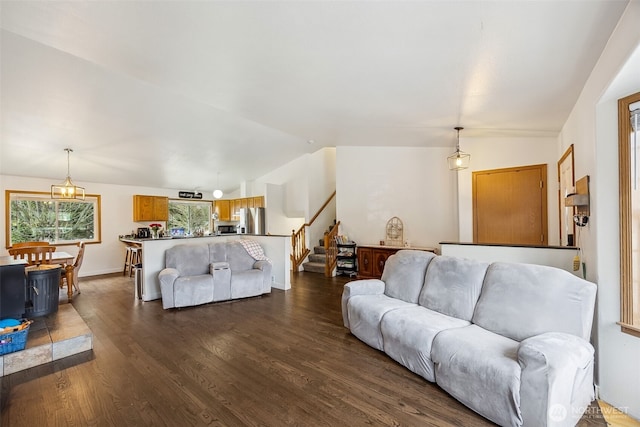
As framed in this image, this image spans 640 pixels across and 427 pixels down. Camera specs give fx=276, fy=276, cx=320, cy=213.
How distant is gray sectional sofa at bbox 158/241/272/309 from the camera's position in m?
4.09

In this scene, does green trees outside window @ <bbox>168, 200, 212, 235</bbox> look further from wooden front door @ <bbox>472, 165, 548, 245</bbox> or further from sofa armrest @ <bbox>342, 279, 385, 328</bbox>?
wooden front door @ <bbox>472, 165, 548, 245</bbox>

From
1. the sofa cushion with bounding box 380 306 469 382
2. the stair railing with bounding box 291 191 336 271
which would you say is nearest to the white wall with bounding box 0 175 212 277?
the stair railing with bounding box 291 191 336 271

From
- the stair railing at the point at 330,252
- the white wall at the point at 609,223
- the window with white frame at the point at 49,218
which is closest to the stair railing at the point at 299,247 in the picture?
the stair railing at the point at 330,252

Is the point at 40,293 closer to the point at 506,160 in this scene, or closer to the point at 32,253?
the point at 32,253

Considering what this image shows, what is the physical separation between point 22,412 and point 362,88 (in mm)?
4004

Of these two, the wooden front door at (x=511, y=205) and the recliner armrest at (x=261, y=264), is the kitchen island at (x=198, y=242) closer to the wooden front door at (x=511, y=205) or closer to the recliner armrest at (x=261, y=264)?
the recliner armrest at (x=261, y=264)

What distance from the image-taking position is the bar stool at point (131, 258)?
6649mm

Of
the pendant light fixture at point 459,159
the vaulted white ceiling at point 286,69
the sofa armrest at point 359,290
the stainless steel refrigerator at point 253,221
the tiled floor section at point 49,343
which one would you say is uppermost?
the vaulted white ceiling at point 286,69

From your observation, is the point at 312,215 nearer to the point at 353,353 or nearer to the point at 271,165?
the point at 271,165

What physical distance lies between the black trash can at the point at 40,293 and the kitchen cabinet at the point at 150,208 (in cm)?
409

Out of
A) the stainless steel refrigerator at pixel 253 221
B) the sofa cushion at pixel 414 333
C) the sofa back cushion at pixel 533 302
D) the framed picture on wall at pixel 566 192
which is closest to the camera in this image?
the sofa back cushion at pixel 533 302

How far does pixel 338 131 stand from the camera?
525 centimetres

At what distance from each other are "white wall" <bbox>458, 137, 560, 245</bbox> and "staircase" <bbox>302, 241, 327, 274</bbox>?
10.4ft

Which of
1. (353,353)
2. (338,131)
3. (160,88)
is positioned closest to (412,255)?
(353,353)
